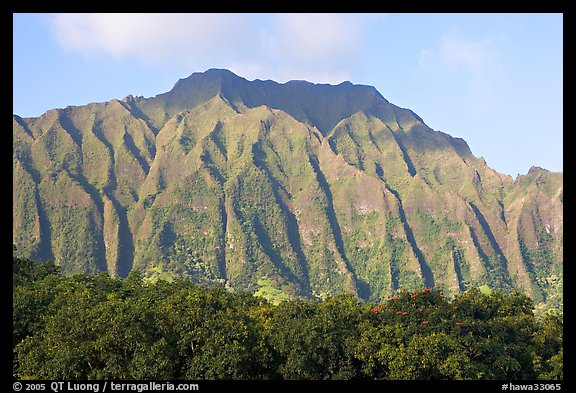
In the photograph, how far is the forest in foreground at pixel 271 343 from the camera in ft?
98.5

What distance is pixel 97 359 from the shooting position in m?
30.6

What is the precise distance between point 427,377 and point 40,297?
1033 inches

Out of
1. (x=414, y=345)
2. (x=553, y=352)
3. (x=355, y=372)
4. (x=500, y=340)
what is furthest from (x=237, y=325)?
(x=553, y=352)

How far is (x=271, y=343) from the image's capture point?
114 ft

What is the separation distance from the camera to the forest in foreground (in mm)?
30016
